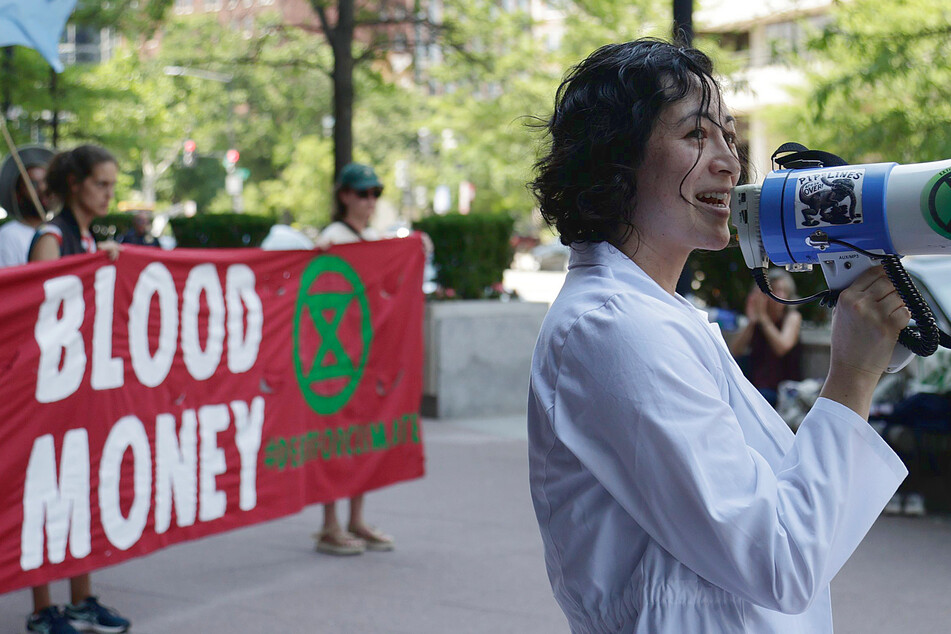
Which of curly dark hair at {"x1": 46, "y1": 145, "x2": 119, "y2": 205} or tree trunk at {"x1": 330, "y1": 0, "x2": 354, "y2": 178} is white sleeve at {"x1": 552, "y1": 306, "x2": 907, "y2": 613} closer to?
curly dark hair at {"x1": 46, "y1": 145, "x2": 119, "y2": 205}

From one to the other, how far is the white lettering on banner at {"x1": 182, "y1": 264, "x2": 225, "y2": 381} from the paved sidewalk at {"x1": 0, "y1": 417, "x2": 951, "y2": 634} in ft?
3.49

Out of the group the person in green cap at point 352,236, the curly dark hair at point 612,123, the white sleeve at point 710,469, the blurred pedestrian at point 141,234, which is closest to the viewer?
the white sleeve at point 710,469

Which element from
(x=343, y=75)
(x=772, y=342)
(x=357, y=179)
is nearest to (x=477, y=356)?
(x=772, y=342)

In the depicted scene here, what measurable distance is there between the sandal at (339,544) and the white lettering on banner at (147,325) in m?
1.49

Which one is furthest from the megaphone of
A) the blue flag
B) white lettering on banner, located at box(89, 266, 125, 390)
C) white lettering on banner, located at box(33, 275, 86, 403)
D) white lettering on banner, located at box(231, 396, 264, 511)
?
the blue flag

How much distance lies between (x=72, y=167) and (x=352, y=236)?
1868 millimetres

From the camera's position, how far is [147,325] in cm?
499

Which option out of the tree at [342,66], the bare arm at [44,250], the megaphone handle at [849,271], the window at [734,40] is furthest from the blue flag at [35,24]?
the tree at [342,66]

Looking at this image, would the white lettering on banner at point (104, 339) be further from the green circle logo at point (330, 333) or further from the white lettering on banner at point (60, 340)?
the green circle logo at point (330, 333)

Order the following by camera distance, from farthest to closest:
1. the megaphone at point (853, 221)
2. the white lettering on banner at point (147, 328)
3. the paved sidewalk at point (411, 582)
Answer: the paved sidewalk at point (411, 582) → the white lettering on banner at point (147, 328) → the megaphone at point (853, 221)

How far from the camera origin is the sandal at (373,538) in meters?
6.07

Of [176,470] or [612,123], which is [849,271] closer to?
[612,123]

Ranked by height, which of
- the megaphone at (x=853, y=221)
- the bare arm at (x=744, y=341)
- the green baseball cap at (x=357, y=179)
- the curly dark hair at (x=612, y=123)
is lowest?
the bare arm at (x=744, y=341)

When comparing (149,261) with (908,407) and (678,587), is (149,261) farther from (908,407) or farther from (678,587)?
(908,407)
